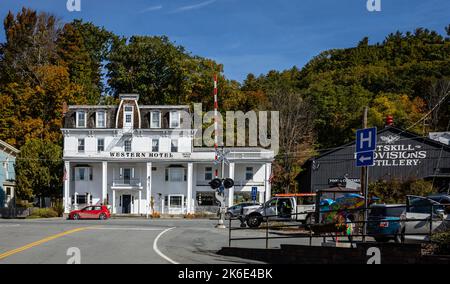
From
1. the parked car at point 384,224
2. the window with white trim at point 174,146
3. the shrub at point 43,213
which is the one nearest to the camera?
the parked car at point 384,224

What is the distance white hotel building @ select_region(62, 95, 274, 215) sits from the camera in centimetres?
6116

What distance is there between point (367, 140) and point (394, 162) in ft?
141

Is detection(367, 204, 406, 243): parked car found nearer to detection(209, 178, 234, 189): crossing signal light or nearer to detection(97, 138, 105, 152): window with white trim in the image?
detection(209, 178, 234, 189): crossing signal light

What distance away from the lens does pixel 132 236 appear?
84.6 ft

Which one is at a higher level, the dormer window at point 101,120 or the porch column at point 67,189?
the dormer window at point 101,120

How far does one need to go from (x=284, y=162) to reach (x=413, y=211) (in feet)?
161

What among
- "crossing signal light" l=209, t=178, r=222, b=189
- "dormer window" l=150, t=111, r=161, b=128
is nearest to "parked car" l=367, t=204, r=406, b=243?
"crossing signal light" l=209, t=178, r=222, b=189

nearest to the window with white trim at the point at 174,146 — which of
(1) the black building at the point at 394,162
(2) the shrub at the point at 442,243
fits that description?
(1) the black building at the point at 394,162

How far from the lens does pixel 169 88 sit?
7606 centimetres

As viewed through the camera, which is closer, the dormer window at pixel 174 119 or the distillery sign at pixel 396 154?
the distillery sign at pixel 396 154

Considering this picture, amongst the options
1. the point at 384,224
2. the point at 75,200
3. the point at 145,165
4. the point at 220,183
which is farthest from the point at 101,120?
the point at 384,224

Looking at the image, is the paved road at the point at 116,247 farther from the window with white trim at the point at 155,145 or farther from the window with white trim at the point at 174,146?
the window with white trim at the point at 155,145

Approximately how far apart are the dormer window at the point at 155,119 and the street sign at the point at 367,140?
50.2 meters

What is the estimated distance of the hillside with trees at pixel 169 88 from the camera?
68.7 meters
